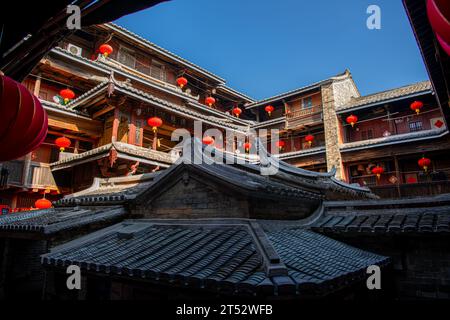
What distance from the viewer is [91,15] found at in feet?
8.69

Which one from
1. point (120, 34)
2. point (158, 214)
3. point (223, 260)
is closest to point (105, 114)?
point (120, 34)

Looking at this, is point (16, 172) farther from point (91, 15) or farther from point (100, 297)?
point (91, 15)

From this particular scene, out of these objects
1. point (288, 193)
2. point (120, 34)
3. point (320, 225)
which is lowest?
point (320, 225)

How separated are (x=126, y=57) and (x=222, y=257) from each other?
19.9m

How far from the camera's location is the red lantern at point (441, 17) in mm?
1559

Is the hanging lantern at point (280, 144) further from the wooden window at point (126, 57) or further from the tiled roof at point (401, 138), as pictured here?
the wooden window at point (126, 57)

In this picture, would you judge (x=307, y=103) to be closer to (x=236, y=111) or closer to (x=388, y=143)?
(x=236, y=111)

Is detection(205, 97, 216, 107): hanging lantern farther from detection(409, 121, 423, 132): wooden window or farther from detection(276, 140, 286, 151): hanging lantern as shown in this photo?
detection(409, 121, 423, 132): wooden window

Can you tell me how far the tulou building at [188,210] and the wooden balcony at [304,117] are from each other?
15.8 feet

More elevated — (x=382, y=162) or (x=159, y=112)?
(x=159, y=112)

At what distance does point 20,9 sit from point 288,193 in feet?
17.4

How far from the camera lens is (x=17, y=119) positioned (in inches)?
103

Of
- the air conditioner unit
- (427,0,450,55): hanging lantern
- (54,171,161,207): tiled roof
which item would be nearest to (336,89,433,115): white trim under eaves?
(54,171,161,207): tiled roof
